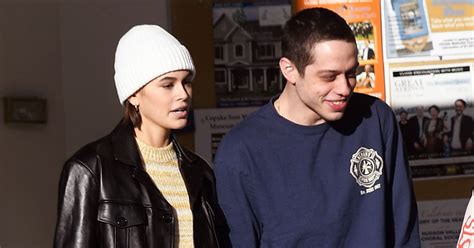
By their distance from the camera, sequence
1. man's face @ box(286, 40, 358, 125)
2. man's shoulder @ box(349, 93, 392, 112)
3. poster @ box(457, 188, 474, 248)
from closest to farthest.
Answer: poster @ box(457, 188, 474, 248)
man's face @ box(286, 40, 358, 125)
man's shoulder @ box(349, 93, 392, 112)

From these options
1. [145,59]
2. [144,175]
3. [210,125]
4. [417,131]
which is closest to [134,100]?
[145,59]

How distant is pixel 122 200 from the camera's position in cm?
404

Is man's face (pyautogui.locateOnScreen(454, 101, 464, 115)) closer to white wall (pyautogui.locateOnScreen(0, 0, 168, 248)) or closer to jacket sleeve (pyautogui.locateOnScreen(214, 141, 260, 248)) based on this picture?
white wall (pyautogui.locateOnScreen(0, 0, 168, 248))

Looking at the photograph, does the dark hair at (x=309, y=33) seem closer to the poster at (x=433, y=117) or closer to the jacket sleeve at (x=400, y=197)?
the jacket sleeve at (x=400, y=197)

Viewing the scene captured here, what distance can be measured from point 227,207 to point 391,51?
2.42m

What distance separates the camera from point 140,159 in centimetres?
417

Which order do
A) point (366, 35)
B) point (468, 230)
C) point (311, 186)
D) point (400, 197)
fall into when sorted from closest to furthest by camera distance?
point (468, 230) → point (311, 186) → point (400, 197) → point (366, 35)

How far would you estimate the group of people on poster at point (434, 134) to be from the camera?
6.45 metres

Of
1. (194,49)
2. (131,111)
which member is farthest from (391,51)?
(131,111)

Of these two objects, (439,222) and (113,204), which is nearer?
(113,204)

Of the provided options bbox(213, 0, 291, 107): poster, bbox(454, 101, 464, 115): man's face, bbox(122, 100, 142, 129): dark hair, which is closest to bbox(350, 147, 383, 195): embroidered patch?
bbox(122, 100, 142, 129): dark hair

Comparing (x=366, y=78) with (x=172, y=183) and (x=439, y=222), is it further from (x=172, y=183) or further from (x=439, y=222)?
(x=172, y=183)

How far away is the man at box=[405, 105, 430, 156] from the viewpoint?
254 inches

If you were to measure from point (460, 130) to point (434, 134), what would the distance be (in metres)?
0.15
